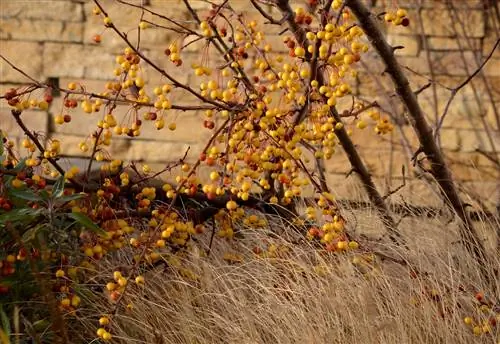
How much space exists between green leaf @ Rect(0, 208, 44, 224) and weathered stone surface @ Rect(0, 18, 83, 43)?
2365mm

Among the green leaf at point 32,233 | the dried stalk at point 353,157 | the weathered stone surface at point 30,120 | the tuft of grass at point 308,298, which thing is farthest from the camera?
the weathered stone surface at point 30,120

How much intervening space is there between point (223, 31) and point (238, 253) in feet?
2.87

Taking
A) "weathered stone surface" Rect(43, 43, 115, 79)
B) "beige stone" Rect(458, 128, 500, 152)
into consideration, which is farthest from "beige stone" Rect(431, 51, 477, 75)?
"weathered stone surface" Rect(43, 43, 115, 79)

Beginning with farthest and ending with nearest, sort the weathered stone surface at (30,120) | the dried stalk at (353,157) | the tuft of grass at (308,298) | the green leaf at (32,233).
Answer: the weathered stone surface at (30,120) → the dried stalk at (353,157) → the tuft of grass at (308,298) → the green leaf at (32,233)

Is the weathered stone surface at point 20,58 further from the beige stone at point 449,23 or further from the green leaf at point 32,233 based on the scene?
the green leaf at point 32,233

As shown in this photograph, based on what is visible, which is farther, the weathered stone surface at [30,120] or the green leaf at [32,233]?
the weathered stone surface at [30,120]

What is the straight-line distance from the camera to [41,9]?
4.83 meters

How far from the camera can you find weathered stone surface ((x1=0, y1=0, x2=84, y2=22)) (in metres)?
4.82

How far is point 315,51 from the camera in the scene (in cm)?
274

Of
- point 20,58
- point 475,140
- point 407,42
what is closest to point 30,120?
point 20,58

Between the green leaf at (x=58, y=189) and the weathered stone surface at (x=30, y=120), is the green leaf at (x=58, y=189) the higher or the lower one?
the higher one

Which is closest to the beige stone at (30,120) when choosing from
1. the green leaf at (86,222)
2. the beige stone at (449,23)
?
the beige stone at (449,23)

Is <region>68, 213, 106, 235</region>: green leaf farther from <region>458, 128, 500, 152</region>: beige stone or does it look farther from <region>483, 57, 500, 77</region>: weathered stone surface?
<region>483, 57, 500, 77</region>: weathered stone surface

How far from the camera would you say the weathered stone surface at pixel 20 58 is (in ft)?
15.8
